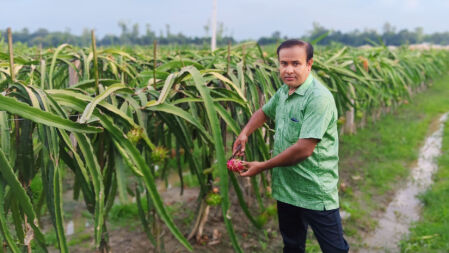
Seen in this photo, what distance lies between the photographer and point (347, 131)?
4246 millimetres

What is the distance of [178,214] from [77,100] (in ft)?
4.56

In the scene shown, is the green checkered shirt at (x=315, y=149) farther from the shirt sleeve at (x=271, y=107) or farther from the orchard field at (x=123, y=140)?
the orchard field at (x=123, y=140)

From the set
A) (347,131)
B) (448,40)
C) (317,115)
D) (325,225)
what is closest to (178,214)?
(325,225)

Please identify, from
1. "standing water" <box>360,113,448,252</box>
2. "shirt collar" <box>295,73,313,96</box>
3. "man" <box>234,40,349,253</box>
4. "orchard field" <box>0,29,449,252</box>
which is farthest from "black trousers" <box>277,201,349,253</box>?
"standing water" <box>360,113,448,252</box>

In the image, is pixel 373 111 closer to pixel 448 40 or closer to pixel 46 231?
pixel 46 231

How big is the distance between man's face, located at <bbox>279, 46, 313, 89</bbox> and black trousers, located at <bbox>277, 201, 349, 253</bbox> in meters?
0.45

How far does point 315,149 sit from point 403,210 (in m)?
1.70

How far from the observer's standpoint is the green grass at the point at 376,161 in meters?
2.39

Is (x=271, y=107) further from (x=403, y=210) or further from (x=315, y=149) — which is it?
(x=403, y=210)

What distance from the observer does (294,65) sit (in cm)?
113

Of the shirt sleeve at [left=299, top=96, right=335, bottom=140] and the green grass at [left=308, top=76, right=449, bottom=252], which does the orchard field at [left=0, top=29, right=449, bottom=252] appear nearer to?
the green grass at [left=308, top=76, right=449, bottom=252]

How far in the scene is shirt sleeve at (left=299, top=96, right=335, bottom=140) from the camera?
108 cm

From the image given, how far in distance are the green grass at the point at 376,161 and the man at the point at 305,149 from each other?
73 cm

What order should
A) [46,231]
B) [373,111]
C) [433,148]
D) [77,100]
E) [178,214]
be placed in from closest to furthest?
[77,100], [46,231], [178,214], [433,148], [373,111]
